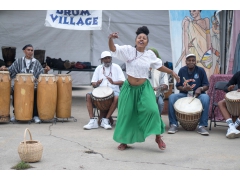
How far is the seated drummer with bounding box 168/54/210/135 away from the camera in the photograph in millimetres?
7824

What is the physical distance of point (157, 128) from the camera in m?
6.18

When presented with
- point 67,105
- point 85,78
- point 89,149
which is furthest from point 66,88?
point 85,78

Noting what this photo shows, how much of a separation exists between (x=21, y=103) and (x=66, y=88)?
0.88 meters

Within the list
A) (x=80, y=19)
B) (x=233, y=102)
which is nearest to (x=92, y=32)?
(x=80, y=19)

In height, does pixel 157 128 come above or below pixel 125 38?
below

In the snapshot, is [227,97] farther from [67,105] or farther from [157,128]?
[67,105]

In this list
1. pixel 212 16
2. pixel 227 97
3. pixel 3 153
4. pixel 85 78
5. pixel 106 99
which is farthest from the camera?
pixel 85 78

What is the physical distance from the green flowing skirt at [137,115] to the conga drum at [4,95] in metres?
2.78

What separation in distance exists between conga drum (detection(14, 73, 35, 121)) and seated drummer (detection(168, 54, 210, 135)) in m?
2.40

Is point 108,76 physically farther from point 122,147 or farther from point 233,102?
point 122,147

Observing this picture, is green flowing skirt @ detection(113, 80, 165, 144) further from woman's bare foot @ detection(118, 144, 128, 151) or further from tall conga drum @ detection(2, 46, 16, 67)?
tall conga drum @ detection(2, 46, 16, 67)

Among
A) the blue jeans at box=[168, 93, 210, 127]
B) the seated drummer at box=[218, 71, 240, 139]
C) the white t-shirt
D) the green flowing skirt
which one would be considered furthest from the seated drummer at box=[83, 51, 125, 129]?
the green flowing skirt

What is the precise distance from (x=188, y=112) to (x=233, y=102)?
2.33 ft

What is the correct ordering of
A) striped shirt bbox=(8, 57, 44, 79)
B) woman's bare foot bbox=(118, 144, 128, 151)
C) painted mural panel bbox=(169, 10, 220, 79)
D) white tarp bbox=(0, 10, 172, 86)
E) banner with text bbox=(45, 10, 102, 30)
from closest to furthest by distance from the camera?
woman's bare foot bbox=(118, 144, 128, 151), striped shirt bbox=(8, 57, 44, 79), painted mural panel bbox=(169, 10, 220, 79), banner with text bbox=(45, 10, 102, 30), white tarp bbox=(0, 10, 172, 86)
